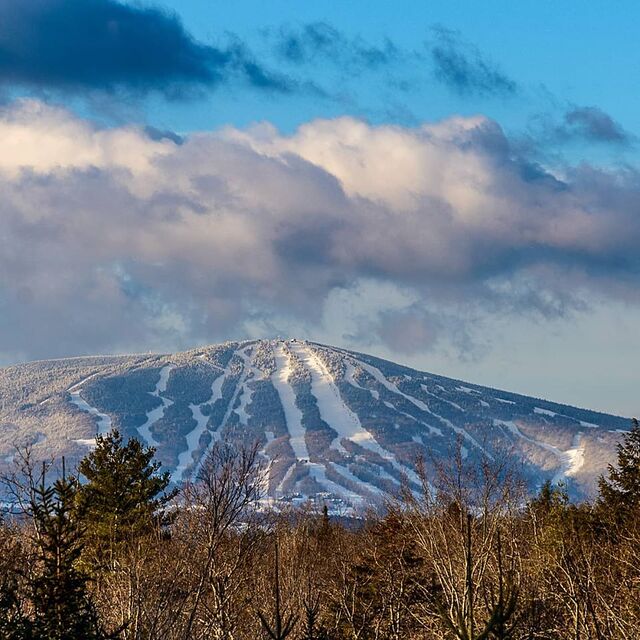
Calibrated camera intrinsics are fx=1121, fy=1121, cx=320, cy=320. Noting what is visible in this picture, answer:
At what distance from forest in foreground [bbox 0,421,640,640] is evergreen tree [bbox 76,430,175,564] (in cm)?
8

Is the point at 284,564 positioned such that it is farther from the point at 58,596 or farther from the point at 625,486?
the point at 58,596

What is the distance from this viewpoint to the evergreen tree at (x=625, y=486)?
53.7 meters

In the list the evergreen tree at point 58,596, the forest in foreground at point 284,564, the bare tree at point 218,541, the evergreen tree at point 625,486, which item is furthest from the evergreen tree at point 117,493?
the evergreen tree at point 58,596

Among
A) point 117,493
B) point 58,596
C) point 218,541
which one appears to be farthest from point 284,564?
point 58,596

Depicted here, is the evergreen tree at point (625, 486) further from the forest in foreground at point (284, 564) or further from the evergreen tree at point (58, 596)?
the evergreen tree at point (58, 596)

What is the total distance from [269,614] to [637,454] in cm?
2444

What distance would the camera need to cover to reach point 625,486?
5528 cm

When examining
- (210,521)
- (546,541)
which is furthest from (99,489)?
(546,541)

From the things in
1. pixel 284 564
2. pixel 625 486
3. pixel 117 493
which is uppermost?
pixel 625 486

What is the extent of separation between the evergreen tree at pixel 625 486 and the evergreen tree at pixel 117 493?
846 inches

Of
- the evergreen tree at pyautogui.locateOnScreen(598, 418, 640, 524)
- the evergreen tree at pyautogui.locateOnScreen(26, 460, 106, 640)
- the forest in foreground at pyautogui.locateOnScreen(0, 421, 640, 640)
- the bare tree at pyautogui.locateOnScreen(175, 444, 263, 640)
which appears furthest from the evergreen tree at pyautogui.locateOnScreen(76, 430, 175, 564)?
the evergreen tree at pyautogui.locateOnScreen(26, 460, 106, 640)

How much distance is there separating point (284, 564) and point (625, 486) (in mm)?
17247

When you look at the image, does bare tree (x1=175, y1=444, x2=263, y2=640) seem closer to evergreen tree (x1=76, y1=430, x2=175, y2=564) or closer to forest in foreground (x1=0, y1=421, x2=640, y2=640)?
forest in foreground (x1=0, y1=421, x2=640, y2=640)

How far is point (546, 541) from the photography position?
50.0m
